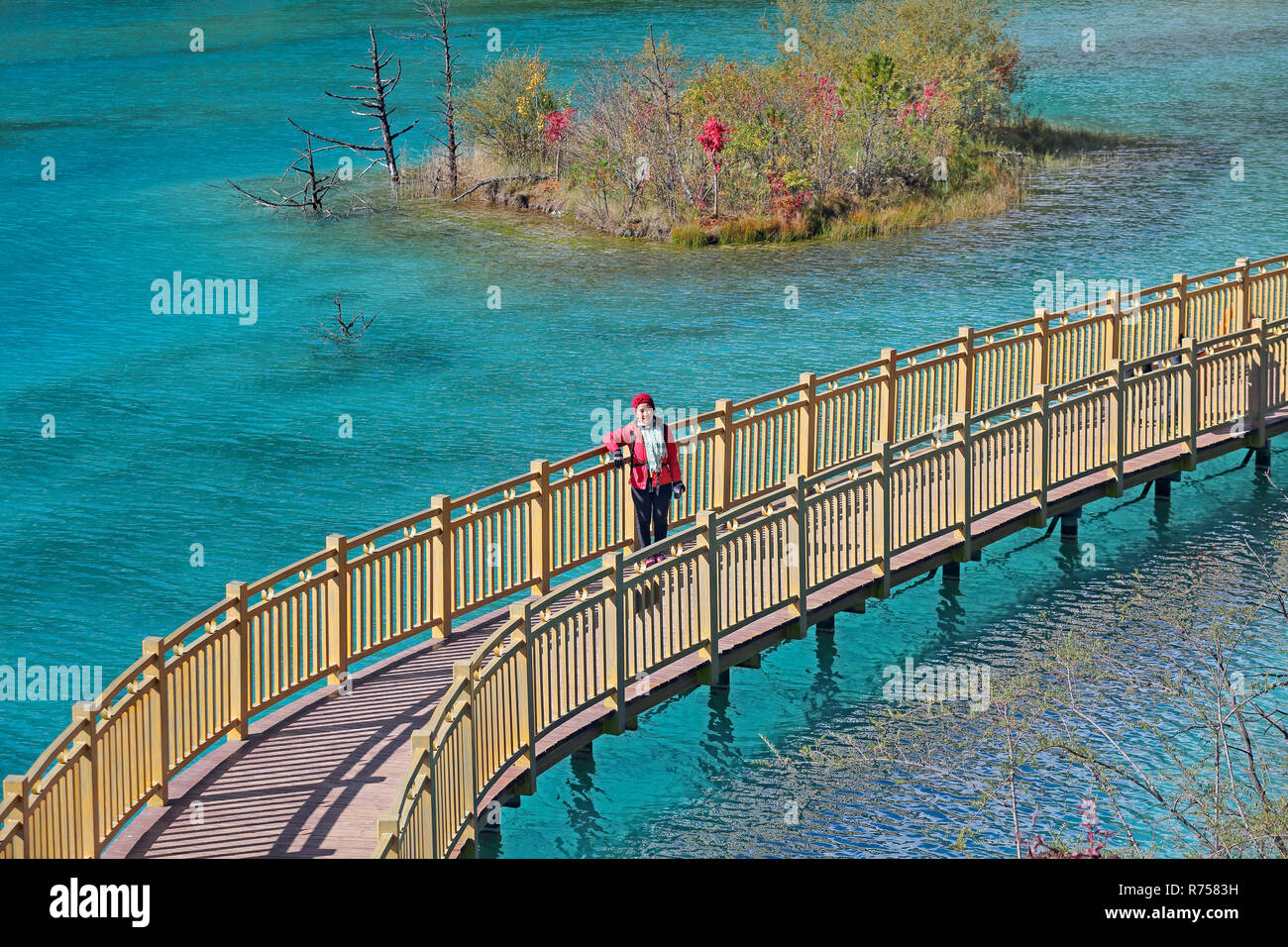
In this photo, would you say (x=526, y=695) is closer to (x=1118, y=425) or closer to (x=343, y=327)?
(x=1118, y=425)

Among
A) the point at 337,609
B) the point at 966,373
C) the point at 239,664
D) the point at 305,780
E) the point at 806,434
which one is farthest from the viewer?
the point at 966,373

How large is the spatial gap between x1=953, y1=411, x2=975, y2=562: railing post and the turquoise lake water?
107cm

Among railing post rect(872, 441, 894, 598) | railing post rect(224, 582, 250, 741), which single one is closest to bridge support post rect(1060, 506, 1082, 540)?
railing post rect(872, 441, 894, 598)

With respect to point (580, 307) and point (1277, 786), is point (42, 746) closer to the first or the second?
point (1277, 786)

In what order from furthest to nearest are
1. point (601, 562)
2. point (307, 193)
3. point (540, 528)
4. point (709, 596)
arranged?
point (307, 193) < point (540, 528) < point (601, 562) < point (709, 596)

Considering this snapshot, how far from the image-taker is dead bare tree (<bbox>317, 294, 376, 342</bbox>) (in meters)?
33.8

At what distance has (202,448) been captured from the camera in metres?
27.1

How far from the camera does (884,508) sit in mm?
17922

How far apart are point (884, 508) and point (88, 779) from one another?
28.2 ft

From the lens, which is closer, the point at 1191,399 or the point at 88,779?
the point at 88,779

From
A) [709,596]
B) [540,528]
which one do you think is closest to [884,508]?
[709,596]

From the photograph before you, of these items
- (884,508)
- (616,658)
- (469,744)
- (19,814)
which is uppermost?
(19,814)

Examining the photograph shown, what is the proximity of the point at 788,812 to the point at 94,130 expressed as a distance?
4789 cm

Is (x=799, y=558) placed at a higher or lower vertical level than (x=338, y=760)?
higher
